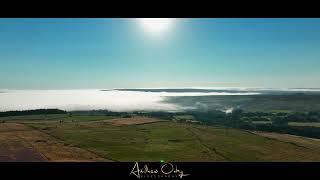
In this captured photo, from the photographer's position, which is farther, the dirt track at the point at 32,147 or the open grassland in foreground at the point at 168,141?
the open grassland in foreground at the point at 168,141

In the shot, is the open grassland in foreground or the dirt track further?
the open grassland in foreground

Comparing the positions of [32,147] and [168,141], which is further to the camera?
[168,141]
